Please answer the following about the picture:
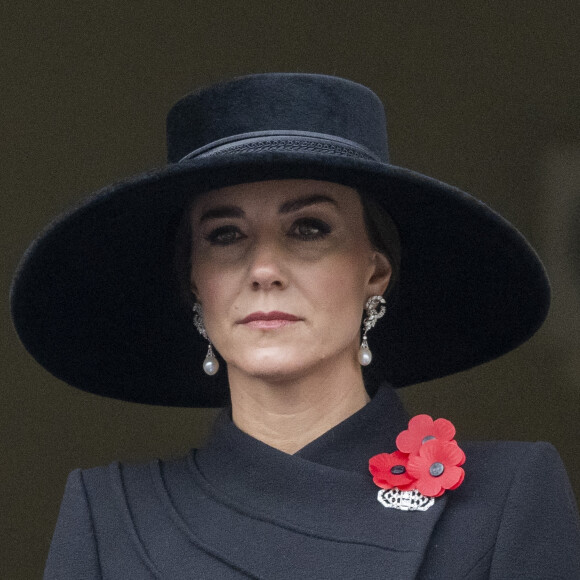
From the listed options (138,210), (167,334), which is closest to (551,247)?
(167,334)

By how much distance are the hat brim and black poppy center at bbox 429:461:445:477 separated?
0.37 metres

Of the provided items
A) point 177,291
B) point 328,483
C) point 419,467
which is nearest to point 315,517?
point 328,483

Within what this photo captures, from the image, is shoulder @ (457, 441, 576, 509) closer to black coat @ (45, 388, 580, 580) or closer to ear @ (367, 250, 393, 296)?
black coat @ (45, 388, 580, 580)

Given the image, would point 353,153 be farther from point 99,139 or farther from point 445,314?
point 99,139

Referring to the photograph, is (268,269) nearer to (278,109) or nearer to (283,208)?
(283,208)

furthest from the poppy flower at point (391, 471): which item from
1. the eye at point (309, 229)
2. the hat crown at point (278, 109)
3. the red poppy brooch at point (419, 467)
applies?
the hat crown at point (278, 109)

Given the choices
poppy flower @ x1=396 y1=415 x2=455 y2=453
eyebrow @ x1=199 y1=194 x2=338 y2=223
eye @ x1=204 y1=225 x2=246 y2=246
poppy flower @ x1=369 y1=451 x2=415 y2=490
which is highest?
eyebrow @ x1=199 y1=194 x2=338 y2=223

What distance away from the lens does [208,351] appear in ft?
7.70

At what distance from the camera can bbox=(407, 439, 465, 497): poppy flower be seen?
6.78ft

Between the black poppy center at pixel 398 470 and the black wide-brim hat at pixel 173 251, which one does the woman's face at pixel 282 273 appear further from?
the black poppy center at pixel 398 470

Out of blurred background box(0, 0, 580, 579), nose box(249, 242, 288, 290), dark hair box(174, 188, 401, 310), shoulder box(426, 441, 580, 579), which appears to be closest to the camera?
shoulder box(426, 441, 580, 579)

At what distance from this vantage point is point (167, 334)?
2.47m

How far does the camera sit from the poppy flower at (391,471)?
82.8 inches

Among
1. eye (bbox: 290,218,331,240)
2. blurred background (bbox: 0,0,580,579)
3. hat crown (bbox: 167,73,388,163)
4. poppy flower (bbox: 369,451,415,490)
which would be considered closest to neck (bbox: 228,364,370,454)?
poppy flower (bbox: 369,451,415,490)
